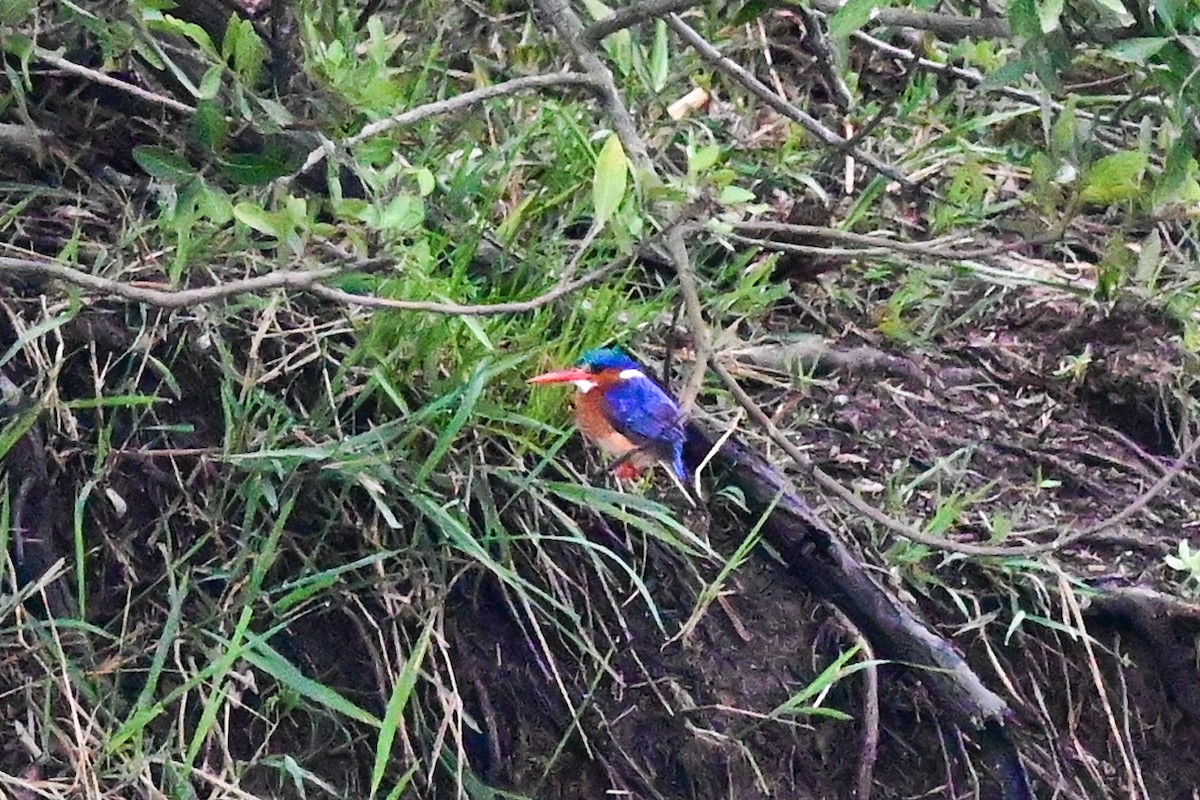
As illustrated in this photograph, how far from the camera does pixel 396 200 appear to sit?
165 centimetres

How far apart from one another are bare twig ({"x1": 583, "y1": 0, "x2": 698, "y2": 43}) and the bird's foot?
24.6 inches

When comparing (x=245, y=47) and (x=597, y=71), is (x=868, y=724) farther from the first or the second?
(x=245, y=47)

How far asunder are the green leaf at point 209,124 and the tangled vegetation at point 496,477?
11 millimetres

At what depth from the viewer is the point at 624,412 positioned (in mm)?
1910

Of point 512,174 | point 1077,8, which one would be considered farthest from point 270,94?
point 1077,8

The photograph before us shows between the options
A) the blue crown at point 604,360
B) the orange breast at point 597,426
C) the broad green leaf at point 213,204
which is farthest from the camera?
the blue crown at point 604,360

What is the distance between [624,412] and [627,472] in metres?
0.15

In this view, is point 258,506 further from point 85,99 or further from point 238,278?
point 85,99

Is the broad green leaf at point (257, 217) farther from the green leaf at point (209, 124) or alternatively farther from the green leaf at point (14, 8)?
the green leaf at point (14, 8)

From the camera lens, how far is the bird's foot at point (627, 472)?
6.59 feet

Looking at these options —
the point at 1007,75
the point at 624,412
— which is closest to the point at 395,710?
the point at 624,412

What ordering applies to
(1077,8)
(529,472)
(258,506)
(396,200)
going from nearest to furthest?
1. (1077,8)
2. (396,200)
3. (258,506)
4. (529,472)

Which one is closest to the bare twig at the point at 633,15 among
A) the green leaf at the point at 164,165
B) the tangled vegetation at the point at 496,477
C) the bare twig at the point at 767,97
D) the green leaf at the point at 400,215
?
the tangled vegetation at the point at 496,477

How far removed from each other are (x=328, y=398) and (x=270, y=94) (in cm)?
52
